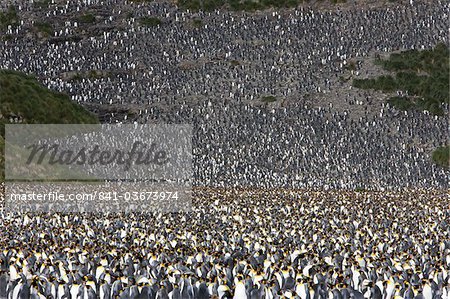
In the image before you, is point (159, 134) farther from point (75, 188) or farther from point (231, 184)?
point (75, 188)

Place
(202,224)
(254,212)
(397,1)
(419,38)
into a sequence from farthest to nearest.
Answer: (397,1) < (419,38) < (254,212) < (202,224)

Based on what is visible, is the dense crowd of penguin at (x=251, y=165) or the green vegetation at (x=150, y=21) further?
the green vegetation at (x=150, y=21)

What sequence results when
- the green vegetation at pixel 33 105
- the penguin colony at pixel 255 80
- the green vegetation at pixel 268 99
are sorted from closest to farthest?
the penguin colony at pixel 255 80, the green vegetation at pixel 33 105, the green vegetation at pixel 268 99

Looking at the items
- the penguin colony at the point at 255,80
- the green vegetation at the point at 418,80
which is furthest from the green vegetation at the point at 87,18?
the green vegetation at the point at 418,80

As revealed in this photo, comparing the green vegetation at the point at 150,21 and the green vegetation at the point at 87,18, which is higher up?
the green vegetation at the point at 87,18

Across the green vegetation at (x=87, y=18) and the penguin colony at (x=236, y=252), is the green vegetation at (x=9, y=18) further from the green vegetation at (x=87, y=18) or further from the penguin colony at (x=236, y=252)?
the penguin colony at (x=236, y=252)

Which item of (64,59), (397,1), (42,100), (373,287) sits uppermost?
(397,1)

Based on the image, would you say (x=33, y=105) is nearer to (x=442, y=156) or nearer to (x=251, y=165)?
(x=251, y=165)

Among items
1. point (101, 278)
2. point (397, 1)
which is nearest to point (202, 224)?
point (101, 278)
